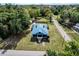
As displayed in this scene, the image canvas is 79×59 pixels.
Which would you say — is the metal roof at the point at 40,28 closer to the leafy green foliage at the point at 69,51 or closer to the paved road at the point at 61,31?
the paved road at the point at 61,31

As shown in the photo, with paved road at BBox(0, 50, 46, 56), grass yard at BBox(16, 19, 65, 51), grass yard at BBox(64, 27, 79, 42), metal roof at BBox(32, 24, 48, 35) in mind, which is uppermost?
metal roof at BBox(32, 24, 48, 35)

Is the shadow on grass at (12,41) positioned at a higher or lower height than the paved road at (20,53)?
higher

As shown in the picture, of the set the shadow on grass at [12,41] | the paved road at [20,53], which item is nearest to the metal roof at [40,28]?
the shadow on grass at [12,41]

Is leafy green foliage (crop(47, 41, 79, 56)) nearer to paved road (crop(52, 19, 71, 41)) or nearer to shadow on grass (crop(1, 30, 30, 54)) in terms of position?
paved road (crop(52, 19, 71, 41))

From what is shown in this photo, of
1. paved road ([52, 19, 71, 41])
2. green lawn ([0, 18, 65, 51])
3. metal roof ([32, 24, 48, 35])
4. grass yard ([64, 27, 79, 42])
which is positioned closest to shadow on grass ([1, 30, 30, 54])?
green lawn ([0, 18, 65, 51])

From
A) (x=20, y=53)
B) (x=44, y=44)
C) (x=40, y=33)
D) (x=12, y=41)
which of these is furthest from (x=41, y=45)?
(x=12, y=41)

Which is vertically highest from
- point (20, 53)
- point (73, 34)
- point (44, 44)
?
point (73, 34)

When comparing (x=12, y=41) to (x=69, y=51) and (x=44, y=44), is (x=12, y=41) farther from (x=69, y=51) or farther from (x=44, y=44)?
(x=69, y=51)

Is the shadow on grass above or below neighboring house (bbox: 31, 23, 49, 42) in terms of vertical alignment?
below
